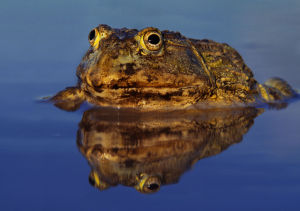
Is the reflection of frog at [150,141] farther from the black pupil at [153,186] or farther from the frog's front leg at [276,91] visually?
the frog's front leg at [276,91]

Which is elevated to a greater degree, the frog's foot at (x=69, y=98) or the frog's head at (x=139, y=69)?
the frog's head at (x=139, y=69)

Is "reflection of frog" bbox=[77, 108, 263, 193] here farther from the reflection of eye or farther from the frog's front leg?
the frog's front leg

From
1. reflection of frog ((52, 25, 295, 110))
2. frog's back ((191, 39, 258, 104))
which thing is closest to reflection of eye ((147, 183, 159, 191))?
reflection of frog ((52, 25, 295, 110))

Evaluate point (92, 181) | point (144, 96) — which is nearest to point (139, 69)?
point (144, 96)

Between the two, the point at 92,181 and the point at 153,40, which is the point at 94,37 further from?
the point at 92,181

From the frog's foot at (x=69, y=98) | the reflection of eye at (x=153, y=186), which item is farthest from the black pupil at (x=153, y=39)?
the reflection of eye at (x=153, y=186)

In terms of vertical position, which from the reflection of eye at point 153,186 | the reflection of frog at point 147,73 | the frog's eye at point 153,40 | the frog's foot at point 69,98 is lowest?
the reflection of eye at point 153,186
